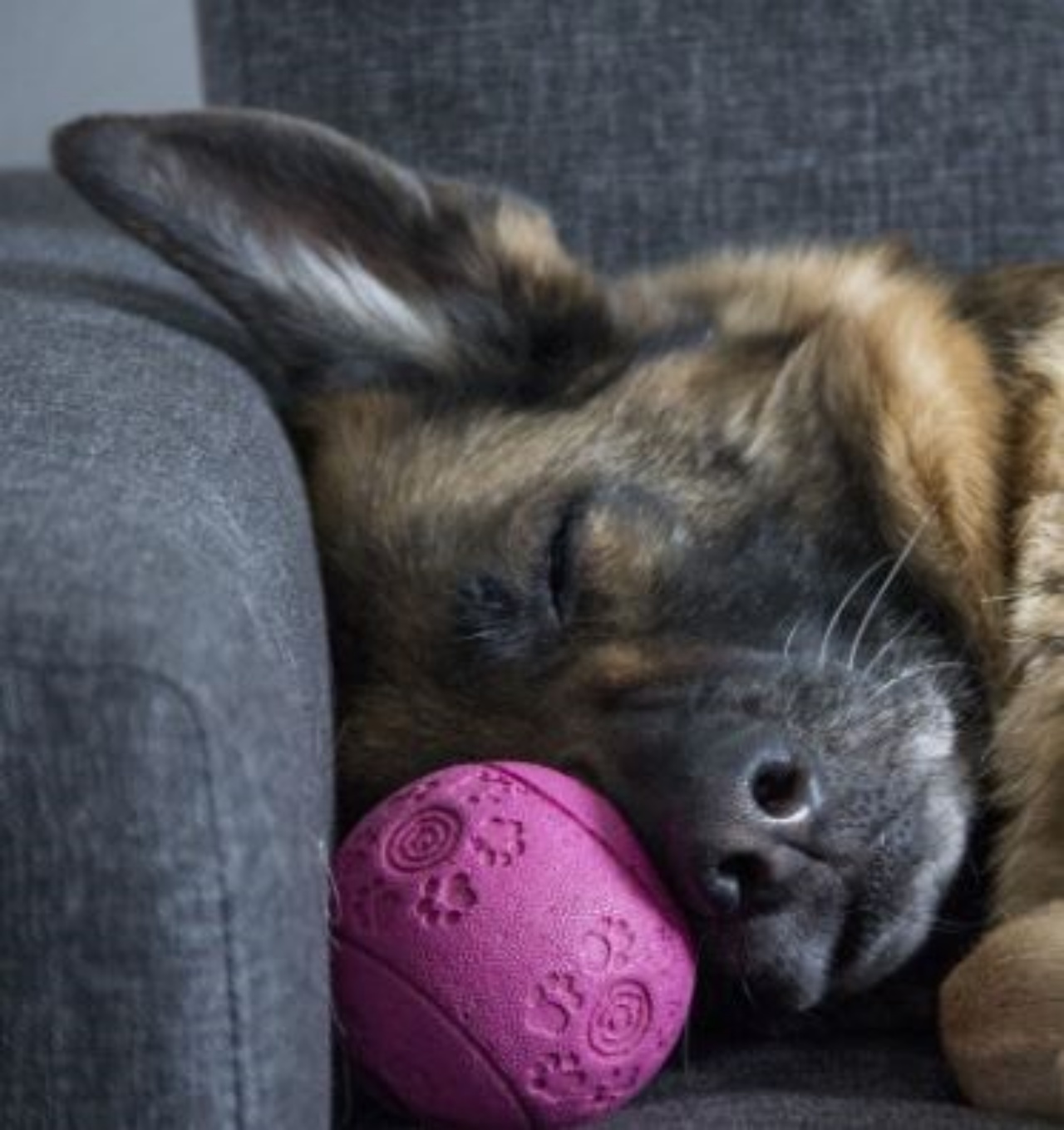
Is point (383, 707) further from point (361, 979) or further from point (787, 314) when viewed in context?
point (787, 314)

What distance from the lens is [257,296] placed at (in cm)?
172

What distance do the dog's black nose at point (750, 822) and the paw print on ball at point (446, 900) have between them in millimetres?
144

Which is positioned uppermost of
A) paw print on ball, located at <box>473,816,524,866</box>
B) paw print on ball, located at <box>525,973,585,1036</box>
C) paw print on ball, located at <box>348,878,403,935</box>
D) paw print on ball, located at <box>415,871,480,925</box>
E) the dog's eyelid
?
the dog's eyelid

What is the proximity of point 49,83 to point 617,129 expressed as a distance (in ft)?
4.56

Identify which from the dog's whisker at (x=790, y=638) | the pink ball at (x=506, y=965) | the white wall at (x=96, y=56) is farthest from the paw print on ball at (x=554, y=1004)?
the white wall at (x=96, y=56)

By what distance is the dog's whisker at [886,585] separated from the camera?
1.46 meters

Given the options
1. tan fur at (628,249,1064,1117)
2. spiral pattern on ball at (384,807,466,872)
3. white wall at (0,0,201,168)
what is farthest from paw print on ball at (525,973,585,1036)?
white wall at (0,0,201,168)

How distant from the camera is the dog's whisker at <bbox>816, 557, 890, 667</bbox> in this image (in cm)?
145

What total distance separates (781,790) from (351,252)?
70 cm

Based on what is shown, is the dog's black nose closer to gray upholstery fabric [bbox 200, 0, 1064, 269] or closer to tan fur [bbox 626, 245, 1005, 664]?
tan fur [bbox 626, 245, 1005, 664]

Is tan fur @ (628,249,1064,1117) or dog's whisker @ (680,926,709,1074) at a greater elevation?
tan fur @ (628,249,1064,1117)

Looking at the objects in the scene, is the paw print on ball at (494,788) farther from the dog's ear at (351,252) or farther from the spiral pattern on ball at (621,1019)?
the dog's ear at (351,252)

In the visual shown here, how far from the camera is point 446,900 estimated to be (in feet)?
3.89

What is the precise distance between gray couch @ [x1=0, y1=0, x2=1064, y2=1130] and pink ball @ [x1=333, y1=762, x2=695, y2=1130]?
50 millimetres
